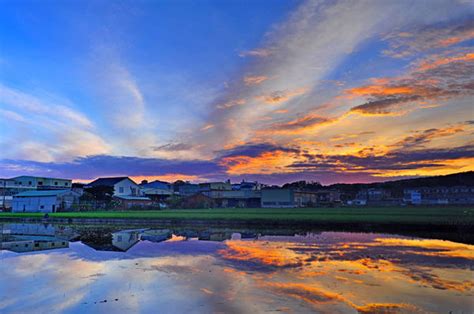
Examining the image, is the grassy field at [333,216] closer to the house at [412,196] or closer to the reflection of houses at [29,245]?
the reflection of houses at [29,245]

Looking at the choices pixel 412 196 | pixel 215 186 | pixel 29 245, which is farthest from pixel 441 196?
pixel 29 245

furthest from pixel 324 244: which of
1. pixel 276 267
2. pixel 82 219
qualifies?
pixel 82 219

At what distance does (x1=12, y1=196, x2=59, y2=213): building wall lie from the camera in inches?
2064

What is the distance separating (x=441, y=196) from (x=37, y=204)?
9081 cm

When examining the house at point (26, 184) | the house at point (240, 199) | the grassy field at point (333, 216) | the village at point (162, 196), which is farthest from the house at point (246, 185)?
the grassy field at point (333, 216)

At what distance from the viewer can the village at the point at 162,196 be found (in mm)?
55153

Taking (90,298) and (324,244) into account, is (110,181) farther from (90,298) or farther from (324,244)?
(90,298)

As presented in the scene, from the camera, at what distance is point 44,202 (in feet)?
174

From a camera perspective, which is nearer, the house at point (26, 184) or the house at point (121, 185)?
the house at point (121, 185)

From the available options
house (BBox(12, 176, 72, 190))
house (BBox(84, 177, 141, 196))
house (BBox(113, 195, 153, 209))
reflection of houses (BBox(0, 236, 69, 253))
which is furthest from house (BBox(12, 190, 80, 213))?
reflection of houses (BBox(0, 236, 69, 253))

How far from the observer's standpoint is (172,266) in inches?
527

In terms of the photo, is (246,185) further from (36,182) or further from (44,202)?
(44,202)

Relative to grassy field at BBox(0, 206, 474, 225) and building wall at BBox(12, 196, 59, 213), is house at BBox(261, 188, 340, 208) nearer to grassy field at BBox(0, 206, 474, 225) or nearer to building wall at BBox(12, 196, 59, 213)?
grassy field at BBox(0, 206, 474, 225)

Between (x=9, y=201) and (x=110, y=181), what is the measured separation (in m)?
17.9
